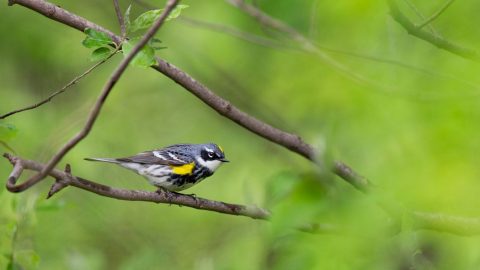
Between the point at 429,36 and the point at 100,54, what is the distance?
4.53ft

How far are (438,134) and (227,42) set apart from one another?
473 cm

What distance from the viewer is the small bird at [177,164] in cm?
514

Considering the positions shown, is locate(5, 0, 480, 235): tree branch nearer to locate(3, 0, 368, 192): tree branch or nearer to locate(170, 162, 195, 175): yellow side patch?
locate(3, 0, 368, 192): tree branch

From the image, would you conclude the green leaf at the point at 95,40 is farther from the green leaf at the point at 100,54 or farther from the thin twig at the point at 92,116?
the thin twig at the point at 92,116

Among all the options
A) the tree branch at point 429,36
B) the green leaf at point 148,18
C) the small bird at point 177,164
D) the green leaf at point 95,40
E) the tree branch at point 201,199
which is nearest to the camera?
the tree branch at point 201,199

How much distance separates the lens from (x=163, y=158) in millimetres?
5340

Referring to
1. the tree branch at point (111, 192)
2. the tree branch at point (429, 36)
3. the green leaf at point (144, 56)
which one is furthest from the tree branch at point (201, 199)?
the tree branch at point (429, 36)

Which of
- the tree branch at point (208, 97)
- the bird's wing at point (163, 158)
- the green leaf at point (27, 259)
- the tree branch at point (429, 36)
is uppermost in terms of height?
the tree branch at point (429, 36)

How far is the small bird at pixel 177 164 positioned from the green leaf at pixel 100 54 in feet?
7.55

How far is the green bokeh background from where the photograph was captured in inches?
78.4

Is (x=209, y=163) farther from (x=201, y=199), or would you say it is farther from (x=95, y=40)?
(x=95, y=40)

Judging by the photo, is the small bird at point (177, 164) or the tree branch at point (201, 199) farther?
the small bird at point (177, 164)

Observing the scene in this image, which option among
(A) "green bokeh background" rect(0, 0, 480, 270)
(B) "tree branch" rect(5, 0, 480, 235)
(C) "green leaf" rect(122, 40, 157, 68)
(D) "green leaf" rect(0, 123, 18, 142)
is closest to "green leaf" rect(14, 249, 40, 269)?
(A) "green bokeh background" rect(0, 0, 480, 270)

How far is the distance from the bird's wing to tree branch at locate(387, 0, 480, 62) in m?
2.45
